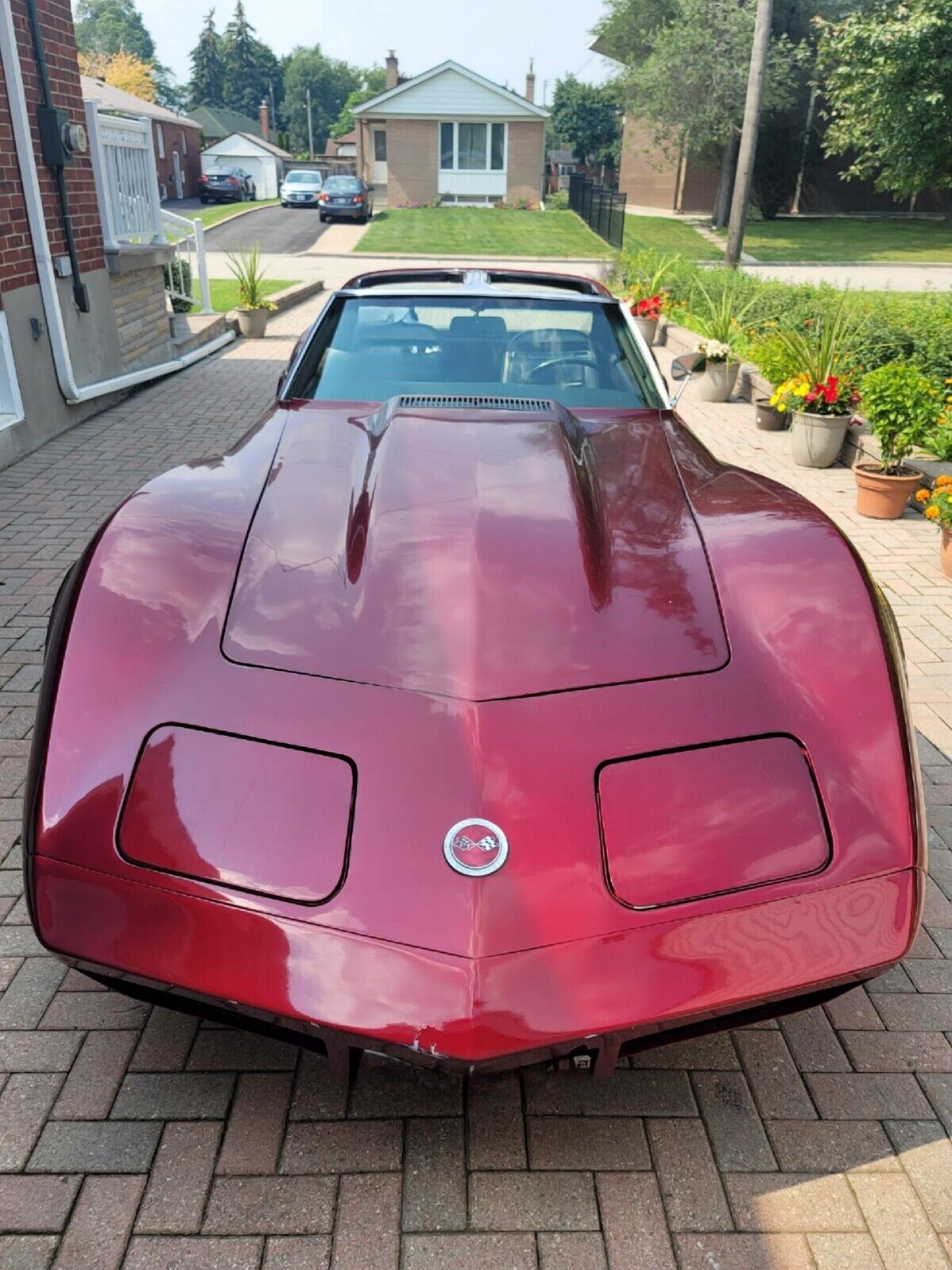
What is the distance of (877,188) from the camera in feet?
81.4

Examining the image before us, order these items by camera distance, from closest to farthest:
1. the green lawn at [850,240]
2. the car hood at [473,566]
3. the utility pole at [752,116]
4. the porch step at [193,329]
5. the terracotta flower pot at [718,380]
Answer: the car hood at [473,566]
the terracotta flower pot at [718,380]
the porch step at [193,329]
the utility pole at [752,116]
the green lawn at [850,240]

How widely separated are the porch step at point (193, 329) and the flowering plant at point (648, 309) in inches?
222

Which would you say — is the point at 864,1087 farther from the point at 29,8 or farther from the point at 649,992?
the point at 29,8

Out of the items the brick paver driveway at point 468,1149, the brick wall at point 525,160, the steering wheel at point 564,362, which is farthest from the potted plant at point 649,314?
the brick wall at point 525,160

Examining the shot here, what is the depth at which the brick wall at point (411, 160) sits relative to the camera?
44.2 m

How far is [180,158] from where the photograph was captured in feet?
167

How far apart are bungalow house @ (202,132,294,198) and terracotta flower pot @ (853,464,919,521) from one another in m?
56.3

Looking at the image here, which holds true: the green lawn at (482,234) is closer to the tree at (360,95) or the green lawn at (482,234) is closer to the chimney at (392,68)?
the chimney at (392,68)

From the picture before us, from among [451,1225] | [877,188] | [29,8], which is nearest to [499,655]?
[451,1225]

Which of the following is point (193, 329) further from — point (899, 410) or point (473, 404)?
point (473, 404)

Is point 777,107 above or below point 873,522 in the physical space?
above

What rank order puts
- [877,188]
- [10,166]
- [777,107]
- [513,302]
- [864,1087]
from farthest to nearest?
1. [777,107]
2. [877,188]
3. [10,166]
4. [513,302]
5. [864,1087]

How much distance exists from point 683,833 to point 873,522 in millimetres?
5112

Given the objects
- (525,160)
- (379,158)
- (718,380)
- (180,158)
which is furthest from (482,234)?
(180,158)
